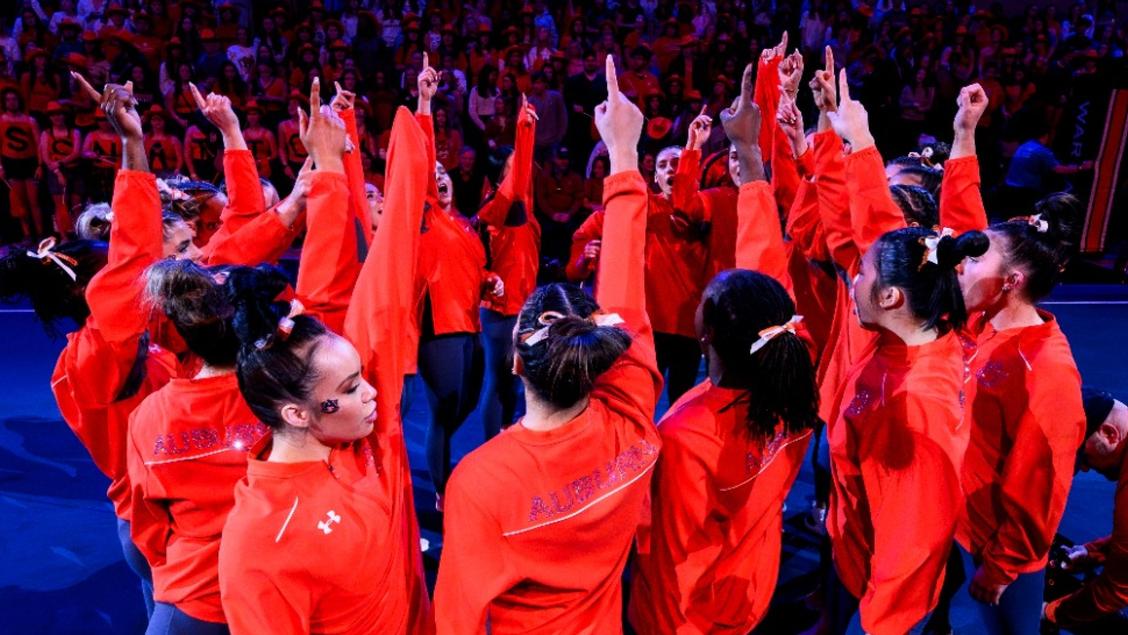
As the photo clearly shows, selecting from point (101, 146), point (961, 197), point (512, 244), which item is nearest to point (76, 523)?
point (512, 244)

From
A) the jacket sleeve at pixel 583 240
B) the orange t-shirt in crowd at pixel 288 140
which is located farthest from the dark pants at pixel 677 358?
the orange t-shirt in crowd at pixel 288 140

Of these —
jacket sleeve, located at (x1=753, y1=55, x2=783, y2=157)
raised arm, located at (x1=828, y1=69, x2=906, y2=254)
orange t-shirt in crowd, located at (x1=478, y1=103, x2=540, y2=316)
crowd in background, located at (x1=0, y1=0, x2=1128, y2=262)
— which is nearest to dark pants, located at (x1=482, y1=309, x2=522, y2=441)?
orange t-shirt in crowd, located at (x1=478, y1=103, x2=540, y2=316)

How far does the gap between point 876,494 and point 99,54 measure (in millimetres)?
10437

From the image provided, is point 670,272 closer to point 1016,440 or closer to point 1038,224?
point 1038,224

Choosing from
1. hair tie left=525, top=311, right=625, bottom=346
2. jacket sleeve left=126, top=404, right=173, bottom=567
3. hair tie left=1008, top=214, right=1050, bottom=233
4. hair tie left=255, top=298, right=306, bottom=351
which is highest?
hair tie left=255, top=298, right=306, bottom=351

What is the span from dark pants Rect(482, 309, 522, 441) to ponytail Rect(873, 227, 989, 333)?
2450 mm

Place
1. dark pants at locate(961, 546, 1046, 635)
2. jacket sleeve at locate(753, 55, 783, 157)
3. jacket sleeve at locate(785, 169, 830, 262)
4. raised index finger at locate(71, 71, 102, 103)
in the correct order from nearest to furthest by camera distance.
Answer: raised index finger at locate(71, 71, 102, 103), dark pants at locate(961, 546, 1046, 635), jacket sleeve at locate(785, 169, 830, 262), jacket sleeve at locate(753, 55, 783, 157)

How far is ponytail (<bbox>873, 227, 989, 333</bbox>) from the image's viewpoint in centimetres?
225

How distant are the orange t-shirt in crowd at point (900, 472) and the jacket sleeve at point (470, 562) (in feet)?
2.91

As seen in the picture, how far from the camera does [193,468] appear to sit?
2.18 meters

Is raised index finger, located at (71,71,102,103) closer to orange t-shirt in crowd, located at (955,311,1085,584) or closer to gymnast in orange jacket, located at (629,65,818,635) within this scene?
gymnast in orange jacket, located at (629,65,818,635)

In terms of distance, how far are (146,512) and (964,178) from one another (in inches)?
99.5

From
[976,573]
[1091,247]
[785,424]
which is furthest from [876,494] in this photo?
[1091,247]

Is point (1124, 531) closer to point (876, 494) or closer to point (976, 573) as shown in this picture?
point (976, 573)
